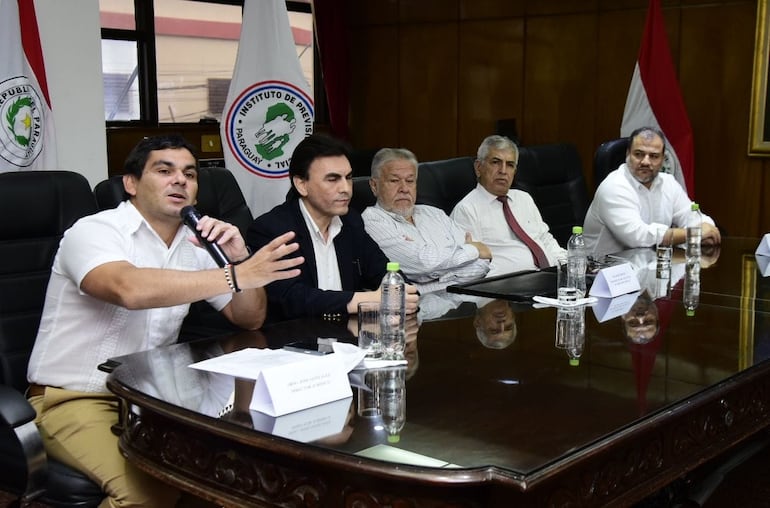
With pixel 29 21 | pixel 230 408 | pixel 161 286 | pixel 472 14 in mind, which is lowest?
pixel 230 408

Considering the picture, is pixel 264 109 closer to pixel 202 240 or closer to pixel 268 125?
pixel 268 125

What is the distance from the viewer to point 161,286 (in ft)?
6.95

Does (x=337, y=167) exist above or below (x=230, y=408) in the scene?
above

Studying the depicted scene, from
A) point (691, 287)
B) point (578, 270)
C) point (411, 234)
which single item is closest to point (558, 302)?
point (578, 270)

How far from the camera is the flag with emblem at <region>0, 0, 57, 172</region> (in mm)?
4000

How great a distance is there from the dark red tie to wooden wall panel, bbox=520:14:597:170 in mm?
2957

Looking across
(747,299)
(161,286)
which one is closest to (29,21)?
(161,286)

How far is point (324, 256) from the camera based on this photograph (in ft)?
9.37

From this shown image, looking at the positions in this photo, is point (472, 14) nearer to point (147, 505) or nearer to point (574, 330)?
point (574, 330)

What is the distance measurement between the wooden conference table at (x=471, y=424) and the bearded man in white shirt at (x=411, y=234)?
1.10 meters

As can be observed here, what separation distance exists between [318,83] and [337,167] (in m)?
5.41

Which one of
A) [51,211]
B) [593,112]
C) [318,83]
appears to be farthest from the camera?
[318,83]

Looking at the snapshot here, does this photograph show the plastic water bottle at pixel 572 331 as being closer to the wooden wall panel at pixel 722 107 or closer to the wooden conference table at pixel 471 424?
the wooden conference table at pixel 471 424

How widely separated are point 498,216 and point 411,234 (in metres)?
0.74
